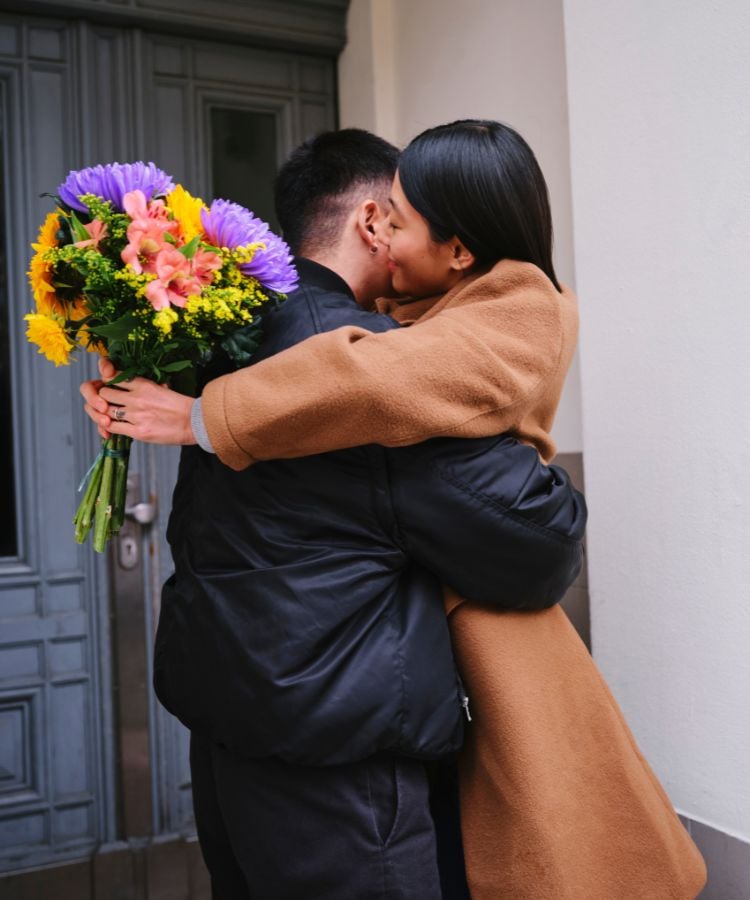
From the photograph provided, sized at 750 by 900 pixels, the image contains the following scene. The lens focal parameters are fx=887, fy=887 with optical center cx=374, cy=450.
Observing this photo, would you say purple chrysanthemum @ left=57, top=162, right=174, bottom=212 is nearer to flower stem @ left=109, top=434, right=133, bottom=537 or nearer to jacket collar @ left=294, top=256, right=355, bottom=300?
jacket collar @ left=294, top=256, right=355, bottom=300

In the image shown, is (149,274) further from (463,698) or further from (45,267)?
(463,698)

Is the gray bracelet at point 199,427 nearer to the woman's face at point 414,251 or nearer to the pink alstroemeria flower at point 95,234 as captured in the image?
the pink alstroemeria flower at point 95,234

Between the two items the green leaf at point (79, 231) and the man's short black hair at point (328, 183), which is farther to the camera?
the man's short black hair at point (328, 183)

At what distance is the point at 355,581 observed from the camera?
4.20ft

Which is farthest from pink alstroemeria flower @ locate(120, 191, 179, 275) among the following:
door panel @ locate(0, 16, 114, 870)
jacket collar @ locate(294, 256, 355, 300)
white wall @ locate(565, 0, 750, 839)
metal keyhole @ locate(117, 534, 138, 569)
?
metal keyhole @ locate(117, 534, 138, 569)

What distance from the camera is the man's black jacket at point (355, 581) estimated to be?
125 centimetres

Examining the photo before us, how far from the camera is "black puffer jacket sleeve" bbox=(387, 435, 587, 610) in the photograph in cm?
128

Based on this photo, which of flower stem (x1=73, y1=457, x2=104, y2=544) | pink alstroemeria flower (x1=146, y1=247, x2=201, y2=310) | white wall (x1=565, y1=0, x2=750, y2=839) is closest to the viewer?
pink alstroemeria flower (x1=146, y1=247, x2=201, y2=310)

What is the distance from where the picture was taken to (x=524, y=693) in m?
1.33

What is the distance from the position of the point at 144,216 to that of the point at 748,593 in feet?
4.14

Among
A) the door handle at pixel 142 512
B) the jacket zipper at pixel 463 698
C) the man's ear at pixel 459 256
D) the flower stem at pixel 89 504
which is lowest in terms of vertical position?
the jacket zipper at pixel 463 698

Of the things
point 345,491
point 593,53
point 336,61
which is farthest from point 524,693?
point 336,61

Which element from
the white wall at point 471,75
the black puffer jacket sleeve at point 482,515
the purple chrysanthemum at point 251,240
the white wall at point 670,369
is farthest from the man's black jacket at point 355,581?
the white wall at point 471,75

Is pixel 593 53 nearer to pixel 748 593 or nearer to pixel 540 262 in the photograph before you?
pixel 540 262
